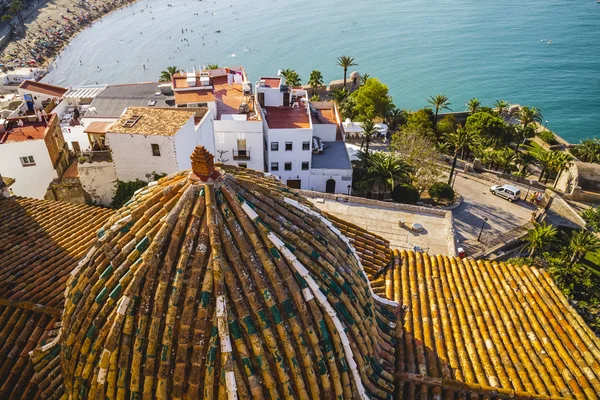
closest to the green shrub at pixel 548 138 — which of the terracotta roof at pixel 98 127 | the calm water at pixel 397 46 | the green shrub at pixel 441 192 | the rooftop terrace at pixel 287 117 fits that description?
the calm water at pixel 397 46

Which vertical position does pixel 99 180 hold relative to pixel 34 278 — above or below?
below

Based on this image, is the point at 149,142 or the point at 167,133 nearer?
the point at 167,133

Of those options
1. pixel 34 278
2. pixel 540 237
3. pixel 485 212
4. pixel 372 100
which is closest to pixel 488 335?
pixel 34 278

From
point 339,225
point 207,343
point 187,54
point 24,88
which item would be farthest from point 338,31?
point 207,343

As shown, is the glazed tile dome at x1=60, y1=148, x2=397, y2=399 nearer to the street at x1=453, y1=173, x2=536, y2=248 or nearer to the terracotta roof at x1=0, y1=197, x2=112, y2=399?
the terracotta roof at x1=0, y1=197, x2=112, y2=399

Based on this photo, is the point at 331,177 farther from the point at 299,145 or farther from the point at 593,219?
the point at 593,219

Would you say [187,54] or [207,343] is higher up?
[187,54]

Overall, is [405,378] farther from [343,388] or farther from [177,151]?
[177,151]
